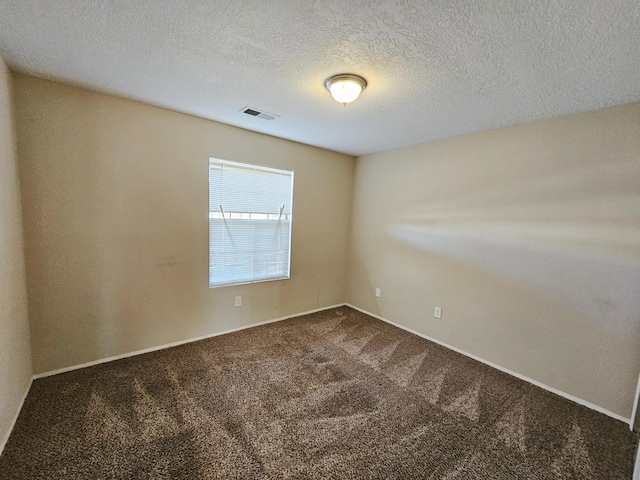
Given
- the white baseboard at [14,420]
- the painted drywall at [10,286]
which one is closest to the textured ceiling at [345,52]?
the painted drywall at [10,286]

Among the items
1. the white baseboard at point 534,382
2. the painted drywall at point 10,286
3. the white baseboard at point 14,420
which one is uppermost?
the painted drywall at point 10,286

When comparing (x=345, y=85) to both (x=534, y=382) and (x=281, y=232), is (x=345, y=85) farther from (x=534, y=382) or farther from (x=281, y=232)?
(x=534, y=382)

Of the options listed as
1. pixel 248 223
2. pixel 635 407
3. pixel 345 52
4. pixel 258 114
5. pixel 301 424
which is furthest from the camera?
pixel 248 223

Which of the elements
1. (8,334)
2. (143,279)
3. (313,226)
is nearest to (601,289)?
(313,226)

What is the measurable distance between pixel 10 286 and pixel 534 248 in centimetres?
398

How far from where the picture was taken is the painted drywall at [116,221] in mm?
2027

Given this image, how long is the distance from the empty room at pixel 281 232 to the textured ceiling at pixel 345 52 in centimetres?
2

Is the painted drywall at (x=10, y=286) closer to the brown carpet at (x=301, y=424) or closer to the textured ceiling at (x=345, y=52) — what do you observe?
the brown carpet at (x=301, y=424)

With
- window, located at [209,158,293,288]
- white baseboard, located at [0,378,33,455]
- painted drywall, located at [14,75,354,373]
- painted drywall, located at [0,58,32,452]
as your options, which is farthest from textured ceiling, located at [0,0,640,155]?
white baseboard, located at [0,378,33,455]

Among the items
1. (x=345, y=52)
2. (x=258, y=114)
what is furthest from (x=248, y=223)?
(x=345, y=52)

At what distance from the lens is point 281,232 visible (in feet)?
11.4

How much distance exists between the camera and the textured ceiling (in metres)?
1.22

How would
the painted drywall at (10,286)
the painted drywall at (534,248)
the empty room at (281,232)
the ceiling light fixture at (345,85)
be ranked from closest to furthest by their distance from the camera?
the empty room at (281,232), the painted drywall at (10,286), the ceiling light fixture at (345,85), the painted drywall at (534,248)

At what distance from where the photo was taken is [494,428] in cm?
181
